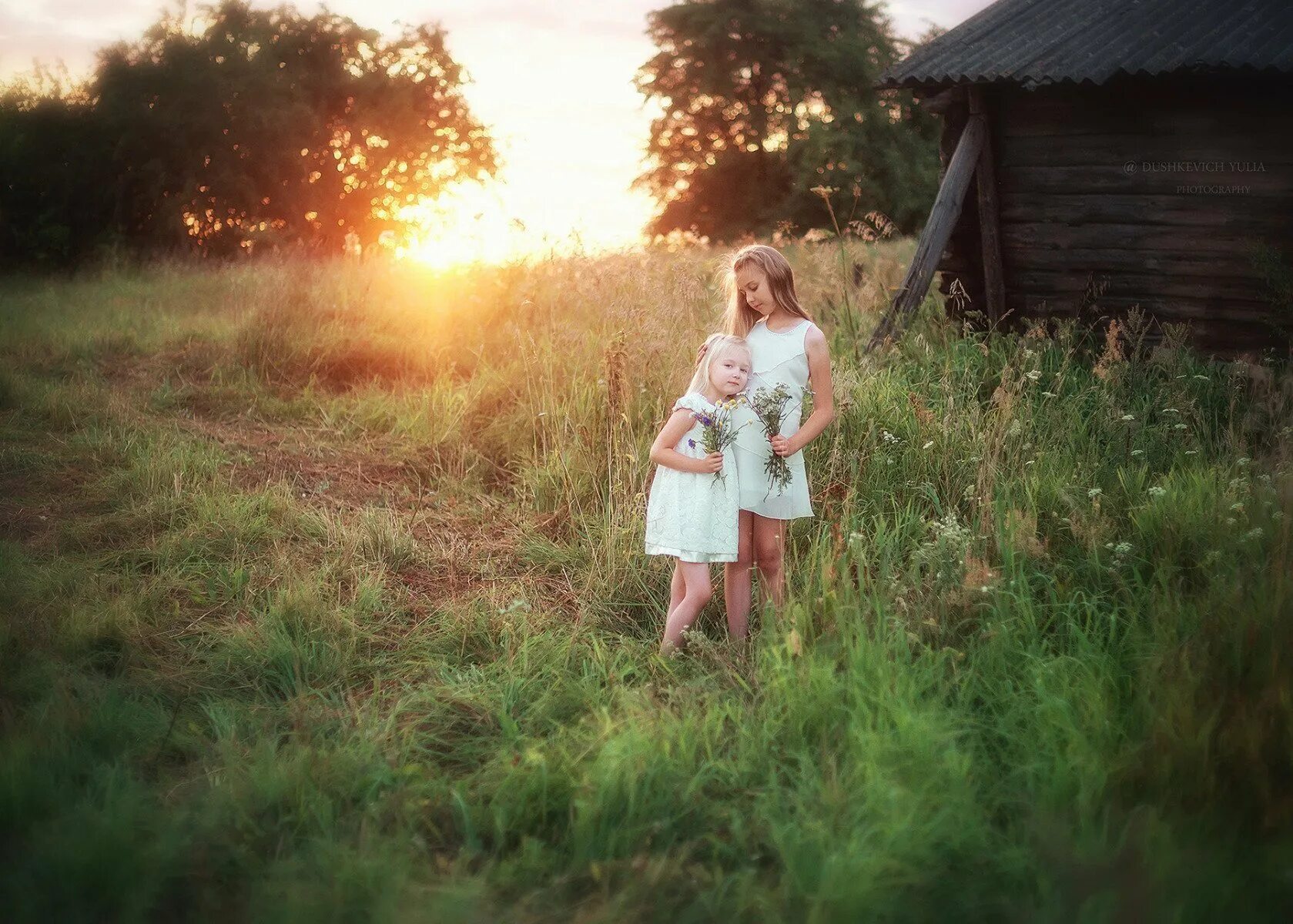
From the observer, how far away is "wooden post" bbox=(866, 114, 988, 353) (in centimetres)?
697

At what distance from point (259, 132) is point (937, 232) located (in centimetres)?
1863

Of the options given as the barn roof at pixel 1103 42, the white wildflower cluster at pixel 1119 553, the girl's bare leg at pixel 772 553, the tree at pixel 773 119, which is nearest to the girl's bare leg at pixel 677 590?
the girl's bare leg at pixel 772 553

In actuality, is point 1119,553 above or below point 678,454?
below

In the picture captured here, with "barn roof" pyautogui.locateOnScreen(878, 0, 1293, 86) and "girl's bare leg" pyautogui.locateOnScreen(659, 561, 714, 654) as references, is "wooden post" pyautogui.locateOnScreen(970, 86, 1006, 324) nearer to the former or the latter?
"barn roof" pyautogui.locateOnScreen(878, 0, 1293, 86)

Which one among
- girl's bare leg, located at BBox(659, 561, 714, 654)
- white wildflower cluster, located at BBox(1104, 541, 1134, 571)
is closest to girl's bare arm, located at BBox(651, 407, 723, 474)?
girl's bare leg, located at BBox(659, 561, 714, 654)

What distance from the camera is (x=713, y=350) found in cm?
349

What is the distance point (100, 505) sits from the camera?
17.0 ft

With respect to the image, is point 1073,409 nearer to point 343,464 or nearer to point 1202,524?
point 1202,524

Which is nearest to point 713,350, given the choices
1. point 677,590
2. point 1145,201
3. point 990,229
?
point 677,590

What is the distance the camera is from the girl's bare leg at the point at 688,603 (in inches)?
138

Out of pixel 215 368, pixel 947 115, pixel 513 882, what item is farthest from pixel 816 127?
pixel 513 882

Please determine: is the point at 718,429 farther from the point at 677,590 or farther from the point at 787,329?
the point at 677,590

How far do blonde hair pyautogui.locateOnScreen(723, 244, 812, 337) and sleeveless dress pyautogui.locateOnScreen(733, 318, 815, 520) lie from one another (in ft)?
0.32

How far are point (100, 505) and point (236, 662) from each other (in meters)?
2.25
